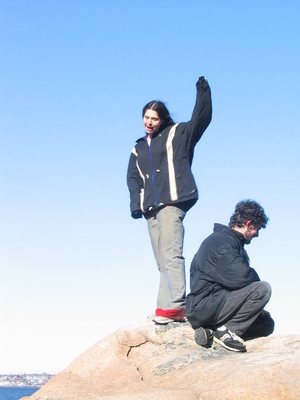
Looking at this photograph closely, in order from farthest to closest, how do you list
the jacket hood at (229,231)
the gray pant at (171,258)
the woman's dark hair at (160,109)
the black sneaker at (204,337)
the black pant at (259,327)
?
1. the woman's dark hair at (160,109)
2. the gray pant at (171,258)
3. the black pant at (259,327)
4. the jacket hood at (229,231)
5. the black sneaker at (204,337)

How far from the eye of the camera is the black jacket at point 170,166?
26.2 feet

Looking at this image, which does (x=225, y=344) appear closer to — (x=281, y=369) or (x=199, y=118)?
(x=281, y=369)

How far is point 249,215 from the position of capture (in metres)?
7.57

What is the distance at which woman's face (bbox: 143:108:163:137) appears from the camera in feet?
27.5

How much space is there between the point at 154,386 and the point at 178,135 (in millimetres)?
3374

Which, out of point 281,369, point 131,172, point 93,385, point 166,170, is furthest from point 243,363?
point 131,172

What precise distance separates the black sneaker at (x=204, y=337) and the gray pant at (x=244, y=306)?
0.15 meters

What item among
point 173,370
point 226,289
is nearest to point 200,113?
point 226,289

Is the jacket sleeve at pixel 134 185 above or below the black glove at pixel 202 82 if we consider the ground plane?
below

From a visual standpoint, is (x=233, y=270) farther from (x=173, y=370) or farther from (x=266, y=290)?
(x=173, y=370)

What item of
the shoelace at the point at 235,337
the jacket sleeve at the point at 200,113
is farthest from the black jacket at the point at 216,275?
the jacket sleeve at the point at 200,113

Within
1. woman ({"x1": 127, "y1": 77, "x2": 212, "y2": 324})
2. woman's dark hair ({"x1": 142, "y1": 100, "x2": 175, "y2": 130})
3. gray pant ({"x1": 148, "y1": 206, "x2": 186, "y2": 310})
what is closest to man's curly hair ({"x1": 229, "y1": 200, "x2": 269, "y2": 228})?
woman ({"x1": 127, "y1": 77, "x2": 212, "y2": 324})

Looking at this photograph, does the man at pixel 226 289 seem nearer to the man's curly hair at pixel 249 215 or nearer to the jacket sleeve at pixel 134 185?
the man's curly hair at pixel 249 215

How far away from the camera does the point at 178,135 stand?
829 cm
